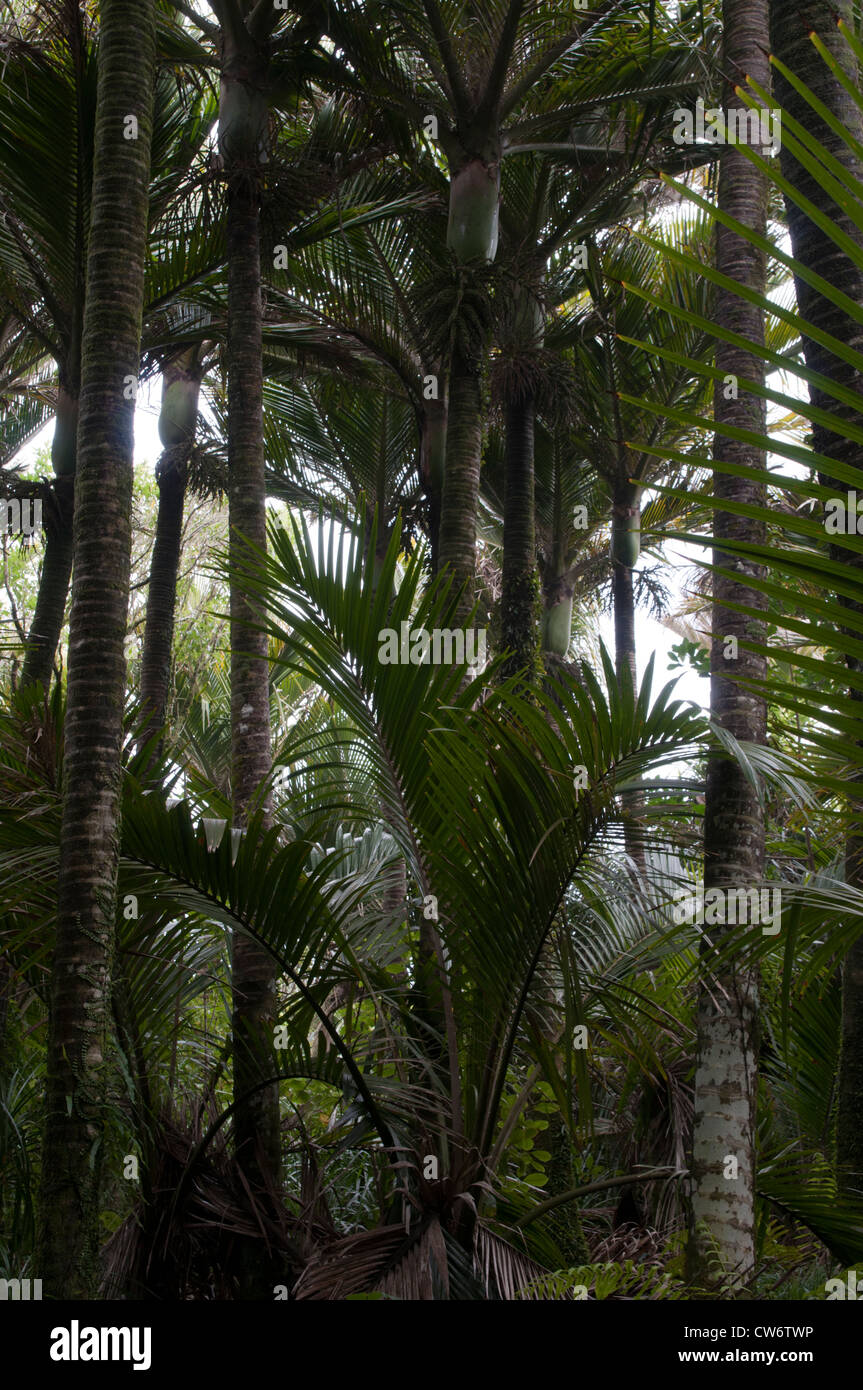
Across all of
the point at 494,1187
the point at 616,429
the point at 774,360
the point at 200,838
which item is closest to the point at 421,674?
the point at 200,838

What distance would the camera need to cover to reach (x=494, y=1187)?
13.3 feet

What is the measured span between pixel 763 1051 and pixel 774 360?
6162 millimetres

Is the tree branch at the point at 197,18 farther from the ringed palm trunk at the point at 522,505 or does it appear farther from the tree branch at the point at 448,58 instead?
the ringed palm trunk at the point at 522,505

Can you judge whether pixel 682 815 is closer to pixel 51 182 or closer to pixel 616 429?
pixel 51 182

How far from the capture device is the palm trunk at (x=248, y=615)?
4.68 meters

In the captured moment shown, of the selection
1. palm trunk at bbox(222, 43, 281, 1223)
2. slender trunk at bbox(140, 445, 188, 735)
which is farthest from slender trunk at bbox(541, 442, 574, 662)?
palm trunk at bbox(222, 43, 281, 1223)

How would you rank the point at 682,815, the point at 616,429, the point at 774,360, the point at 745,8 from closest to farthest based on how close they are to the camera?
the point at 774,360
the point at 682,815
the point at 745,8
the point at 616,429

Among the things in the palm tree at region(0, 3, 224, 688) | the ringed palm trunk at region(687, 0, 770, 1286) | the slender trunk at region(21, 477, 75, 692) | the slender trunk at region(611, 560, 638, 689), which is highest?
the palm tree at region(0, 3, 224, 688)

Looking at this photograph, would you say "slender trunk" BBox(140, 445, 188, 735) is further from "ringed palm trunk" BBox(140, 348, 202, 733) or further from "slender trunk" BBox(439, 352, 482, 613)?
"slender trunk" BBox(439, 352, 482, 613)

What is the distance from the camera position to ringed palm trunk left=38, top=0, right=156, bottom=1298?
3494 millimetres

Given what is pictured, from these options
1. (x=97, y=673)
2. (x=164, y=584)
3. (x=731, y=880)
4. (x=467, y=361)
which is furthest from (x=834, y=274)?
(x=164, y=584)

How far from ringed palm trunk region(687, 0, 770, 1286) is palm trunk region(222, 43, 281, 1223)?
1.61m

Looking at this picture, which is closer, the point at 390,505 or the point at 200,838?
the point at 200,838

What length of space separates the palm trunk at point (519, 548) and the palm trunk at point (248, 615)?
7.26 ft
